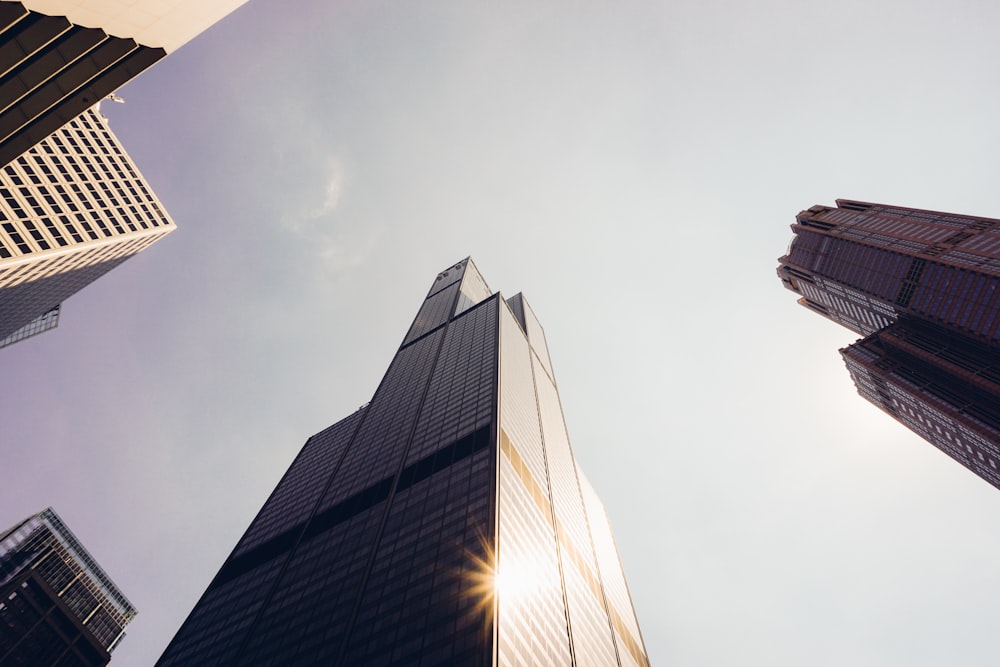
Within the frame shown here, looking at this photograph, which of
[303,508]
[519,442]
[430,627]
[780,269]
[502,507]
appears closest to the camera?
[430,627]

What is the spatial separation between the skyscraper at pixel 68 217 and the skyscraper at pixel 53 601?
45198 mm

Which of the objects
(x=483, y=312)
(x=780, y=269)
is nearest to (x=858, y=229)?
(x=780, y=269)

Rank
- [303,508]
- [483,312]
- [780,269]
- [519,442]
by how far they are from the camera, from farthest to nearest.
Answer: [780,269] → [483,312] → [303,508] → [519,442]

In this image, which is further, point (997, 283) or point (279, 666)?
point (997, 283)

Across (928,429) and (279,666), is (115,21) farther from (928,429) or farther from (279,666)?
(928,429)

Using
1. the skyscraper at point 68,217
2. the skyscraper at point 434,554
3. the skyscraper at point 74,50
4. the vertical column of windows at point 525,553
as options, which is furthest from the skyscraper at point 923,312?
the skyscraper at point 68,217

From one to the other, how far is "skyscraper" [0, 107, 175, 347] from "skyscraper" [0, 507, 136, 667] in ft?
148

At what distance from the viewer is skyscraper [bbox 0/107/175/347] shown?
7700cm

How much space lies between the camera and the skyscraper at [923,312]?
9844 centimetres

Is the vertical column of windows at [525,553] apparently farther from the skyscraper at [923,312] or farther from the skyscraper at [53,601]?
the skyscraper at [53,601]

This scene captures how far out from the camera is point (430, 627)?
51.5 metres

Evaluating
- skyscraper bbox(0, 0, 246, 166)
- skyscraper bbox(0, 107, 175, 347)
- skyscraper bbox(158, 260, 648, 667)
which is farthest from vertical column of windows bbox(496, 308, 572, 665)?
skyscraper bbox(0, 107, 175, 347)

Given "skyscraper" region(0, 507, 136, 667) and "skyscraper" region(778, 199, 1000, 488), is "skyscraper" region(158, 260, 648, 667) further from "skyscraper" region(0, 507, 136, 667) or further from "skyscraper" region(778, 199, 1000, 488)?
"skyscraper" region(778, 199, 1000, 488)

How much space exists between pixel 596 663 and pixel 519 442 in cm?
3601
